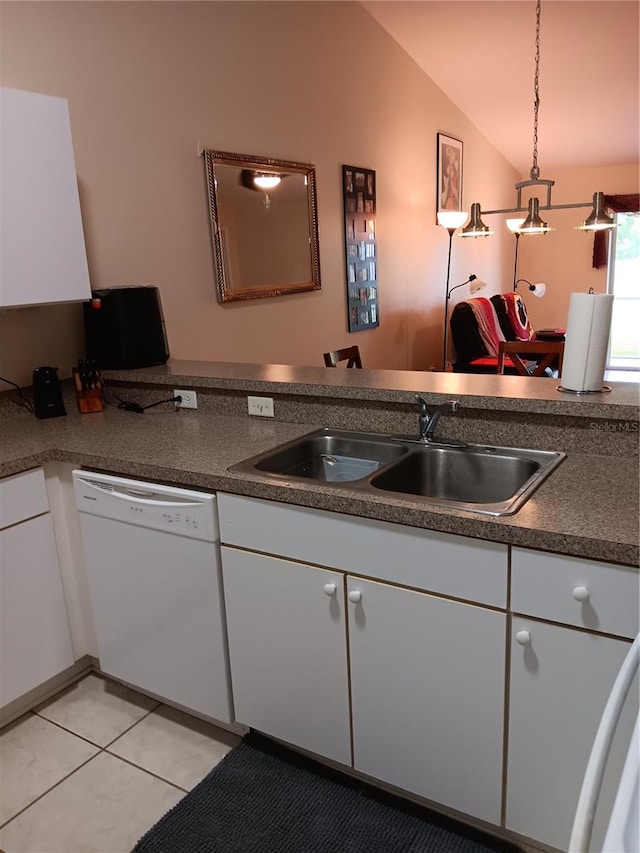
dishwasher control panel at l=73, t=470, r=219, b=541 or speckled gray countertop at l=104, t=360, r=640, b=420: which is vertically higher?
speckled gray countertop at l=104, t=360, r=640, b=420

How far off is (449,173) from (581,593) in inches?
209

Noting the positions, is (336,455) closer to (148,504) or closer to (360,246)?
(148,504)

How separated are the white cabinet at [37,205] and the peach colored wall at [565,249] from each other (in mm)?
6728

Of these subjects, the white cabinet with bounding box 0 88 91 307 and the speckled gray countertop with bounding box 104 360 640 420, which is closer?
the speckled gray countertop with bounding box 104 360 640 420

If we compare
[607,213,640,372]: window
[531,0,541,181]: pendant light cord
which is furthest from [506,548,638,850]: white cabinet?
[607,213,640,372]: window

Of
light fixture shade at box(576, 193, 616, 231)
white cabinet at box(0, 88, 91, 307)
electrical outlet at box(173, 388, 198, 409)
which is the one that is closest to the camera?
white cabinet at box(0, 88, 91, 307)

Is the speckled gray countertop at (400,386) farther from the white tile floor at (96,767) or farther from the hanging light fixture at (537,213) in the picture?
the hanging light fixture at (537,213)

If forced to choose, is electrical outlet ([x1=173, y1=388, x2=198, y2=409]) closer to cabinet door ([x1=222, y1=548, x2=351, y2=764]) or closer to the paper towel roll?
cabinet door ([x1=222, y1=548, x2=351, y2=764])

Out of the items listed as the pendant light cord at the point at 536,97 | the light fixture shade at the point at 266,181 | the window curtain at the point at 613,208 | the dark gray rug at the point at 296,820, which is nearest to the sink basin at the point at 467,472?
the dark gray rug at the point at 296,820

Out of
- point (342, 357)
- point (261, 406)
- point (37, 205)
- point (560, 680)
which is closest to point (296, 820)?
point (560, 680)

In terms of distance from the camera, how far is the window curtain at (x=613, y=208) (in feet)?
24.0

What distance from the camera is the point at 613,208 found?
7.41 m

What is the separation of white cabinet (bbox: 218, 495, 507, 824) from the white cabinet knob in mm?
142

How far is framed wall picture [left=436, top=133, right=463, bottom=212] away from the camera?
222 inches
